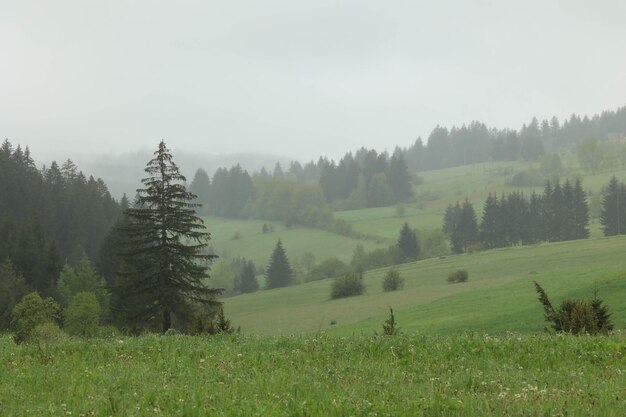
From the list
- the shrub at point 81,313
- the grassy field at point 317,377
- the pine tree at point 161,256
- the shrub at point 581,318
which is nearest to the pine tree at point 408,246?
the shrub at point 81,313

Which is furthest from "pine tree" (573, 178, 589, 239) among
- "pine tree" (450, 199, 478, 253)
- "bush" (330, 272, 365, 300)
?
"bush" (330, 272, 365, 300)

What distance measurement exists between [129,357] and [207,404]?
4943 mm

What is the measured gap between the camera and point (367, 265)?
14875cm

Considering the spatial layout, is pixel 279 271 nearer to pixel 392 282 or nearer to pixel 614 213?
pixel 392 282

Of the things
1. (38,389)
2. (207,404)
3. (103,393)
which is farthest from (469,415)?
(38,389)

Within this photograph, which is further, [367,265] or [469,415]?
[367,265]

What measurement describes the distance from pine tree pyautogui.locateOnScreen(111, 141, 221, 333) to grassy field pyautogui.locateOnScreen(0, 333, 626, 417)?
26569mm

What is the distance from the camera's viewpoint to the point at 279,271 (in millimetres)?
142875

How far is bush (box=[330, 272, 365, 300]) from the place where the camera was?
→ 97188mm

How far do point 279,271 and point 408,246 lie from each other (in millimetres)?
34123

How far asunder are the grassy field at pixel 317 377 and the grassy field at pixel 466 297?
3.82 metres

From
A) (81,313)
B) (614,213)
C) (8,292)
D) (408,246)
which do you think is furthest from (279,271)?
(614,213)

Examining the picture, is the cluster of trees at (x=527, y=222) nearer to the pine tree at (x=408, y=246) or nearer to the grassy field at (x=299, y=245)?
the pine tree at (x=408, y=246)

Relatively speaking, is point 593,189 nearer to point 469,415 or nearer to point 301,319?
point 301,319
